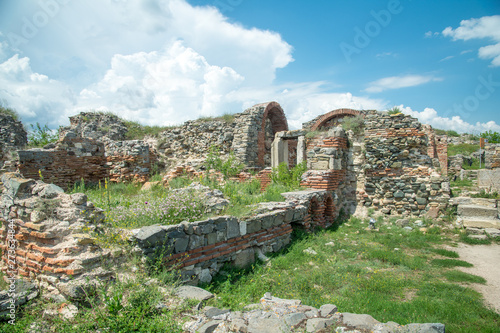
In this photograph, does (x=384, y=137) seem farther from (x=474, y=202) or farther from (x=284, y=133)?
(x=284, y=133)

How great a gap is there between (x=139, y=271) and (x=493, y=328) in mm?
4361

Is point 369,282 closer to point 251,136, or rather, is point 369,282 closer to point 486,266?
point 486,266

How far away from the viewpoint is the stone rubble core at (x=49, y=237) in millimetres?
3156

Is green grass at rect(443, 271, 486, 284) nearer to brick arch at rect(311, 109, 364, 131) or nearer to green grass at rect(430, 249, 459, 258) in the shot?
green grass at rect(430, 249, 459, 258)

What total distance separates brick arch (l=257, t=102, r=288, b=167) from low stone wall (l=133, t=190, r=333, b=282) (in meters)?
6.16

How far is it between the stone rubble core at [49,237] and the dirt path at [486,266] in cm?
549

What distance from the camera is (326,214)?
830cm

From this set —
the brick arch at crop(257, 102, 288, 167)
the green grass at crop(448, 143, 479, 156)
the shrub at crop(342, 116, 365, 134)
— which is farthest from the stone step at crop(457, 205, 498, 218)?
the green grass at crop(448, 143, 479, 156)

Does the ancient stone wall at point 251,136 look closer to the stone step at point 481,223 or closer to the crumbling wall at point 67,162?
the crumbling wall at point 67,162

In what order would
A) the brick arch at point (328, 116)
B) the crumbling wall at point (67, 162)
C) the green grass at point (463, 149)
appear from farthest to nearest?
1. the green grass at point (463, 149)
2. the brick arch at point (328, 116)
3. the crumbling wall at point (67, 162)

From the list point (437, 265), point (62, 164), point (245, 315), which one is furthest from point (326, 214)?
point (62, 164)

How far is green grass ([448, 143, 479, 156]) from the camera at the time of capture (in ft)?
70.5

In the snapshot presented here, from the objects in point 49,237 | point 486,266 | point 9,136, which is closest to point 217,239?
point 49,237

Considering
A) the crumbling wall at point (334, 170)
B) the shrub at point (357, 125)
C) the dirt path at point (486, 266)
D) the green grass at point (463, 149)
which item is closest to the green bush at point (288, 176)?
the crumbling wall at point (334, 170)
